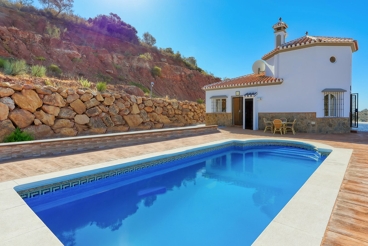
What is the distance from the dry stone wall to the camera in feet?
25.9

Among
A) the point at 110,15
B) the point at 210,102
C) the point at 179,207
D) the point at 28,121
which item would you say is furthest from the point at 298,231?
the point at 110,15

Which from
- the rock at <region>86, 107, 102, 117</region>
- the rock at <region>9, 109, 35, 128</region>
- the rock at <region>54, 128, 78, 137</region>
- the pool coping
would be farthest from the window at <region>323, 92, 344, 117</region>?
the rock at <region>9, 109, 35, 128</region>

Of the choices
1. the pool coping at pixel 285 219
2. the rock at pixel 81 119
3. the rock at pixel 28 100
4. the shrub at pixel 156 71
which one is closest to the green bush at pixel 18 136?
the rock at pixel 28 100

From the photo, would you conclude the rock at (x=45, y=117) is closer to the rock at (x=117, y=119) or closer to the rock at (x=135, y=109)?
the rock at (x=117, y=119)

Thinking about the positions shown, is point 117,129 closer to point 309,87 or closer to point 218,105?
point 218,105

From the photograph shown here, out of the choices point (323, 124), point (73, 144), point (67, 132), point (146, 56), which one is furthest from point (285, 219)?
point (146, 56)

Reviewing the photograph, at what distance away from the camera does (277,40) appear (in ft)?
53.7

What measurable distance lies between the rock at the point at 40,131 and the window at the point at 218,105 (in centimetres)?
1191

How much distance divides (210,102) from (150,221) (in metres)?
14.4

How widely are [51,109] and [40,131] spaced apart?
3.48 feet

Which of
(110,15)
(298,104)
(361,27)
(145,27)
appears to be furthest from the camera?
(145,27)

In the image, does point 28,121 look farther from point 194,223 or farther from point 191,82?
point 191,82

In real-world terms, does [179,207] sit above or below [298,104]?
below

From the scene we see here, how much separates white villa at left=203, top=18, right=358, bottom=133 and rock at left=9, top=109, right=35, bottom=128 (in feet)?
41.6
